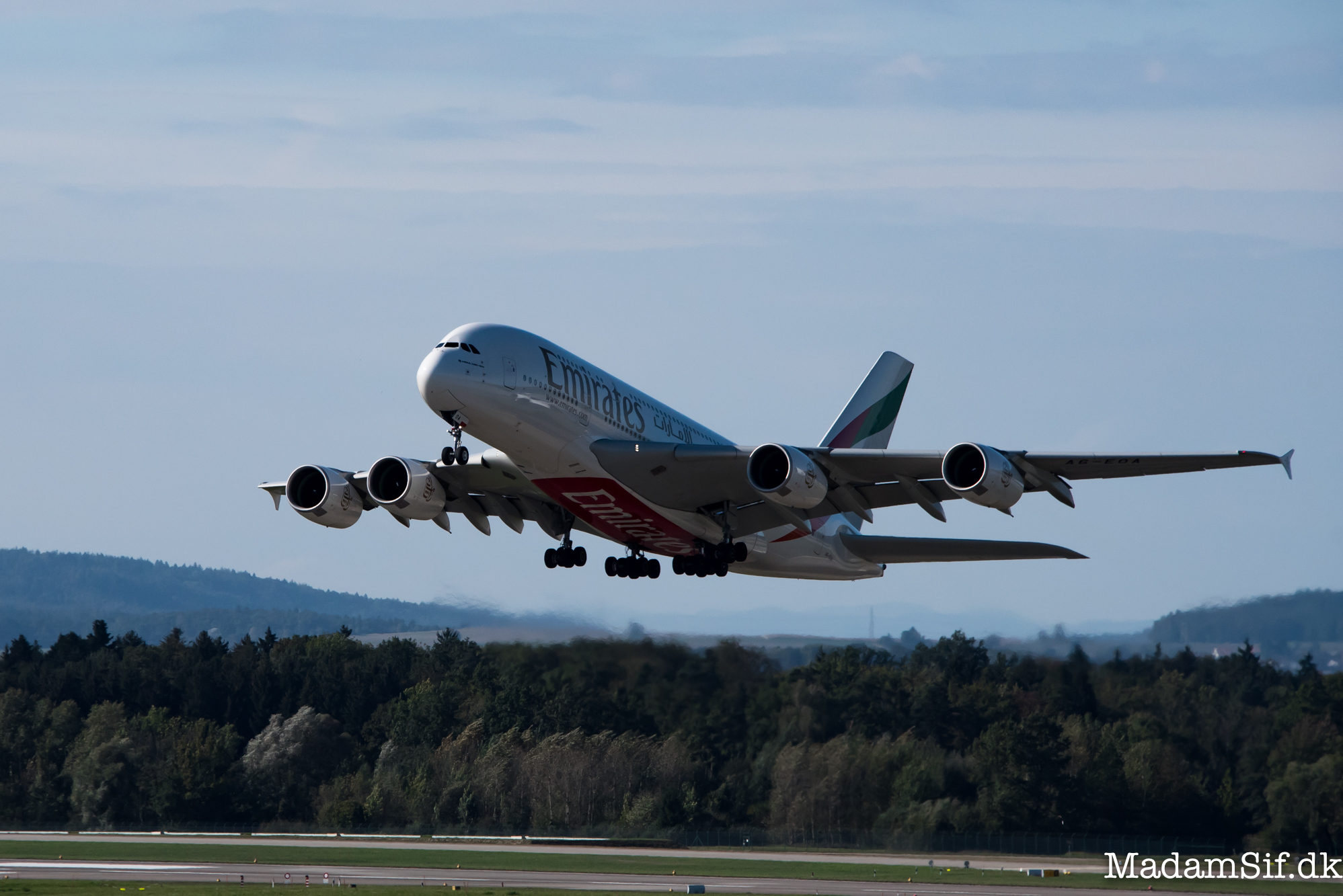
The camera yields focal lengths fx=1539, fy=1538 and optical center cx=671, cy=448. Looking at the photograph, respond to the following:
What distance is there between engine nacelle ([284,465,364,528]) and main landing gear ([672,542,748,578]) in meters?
8.37

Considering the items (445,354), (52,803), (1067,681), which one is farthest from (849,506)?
(52,803)

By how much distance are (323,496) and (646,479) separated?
28.1 ft

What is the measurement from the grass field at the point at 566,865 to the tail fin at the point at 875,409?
584 inches

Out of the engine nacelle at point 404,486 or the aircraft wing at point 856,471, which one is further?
the engine nacelle at point 404,486

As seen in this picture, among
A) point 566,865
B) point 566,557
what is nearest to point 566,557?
point 566,557

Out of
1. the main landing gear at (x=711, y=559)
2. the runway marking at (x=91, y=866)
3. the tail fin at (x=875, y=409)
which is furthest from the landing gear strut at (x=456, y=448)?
the runway marking at (x=91, y=866)

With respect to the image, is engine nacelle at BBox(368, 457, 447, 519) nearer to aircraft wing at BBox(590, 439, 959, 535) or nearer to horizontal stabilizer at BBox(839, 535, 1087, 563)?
aircraft wing at BBox(590, 439, 959, 535)

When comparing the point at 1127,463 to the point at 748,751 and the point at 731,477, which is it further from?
the point at 748,751

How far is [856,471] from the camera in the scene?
35.2 metres

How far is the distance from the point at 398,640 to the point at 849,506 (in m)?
53.9

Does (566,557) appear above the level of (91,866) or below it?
above

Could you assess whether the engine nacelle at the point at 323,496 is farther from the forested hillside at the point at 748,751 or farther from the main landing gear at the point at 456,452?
the forested hillside at the point at 748,751

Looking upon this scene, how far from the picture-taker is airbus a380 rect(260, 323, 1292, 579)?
32625 mm

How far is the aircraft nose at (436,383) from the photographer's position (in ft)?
103
